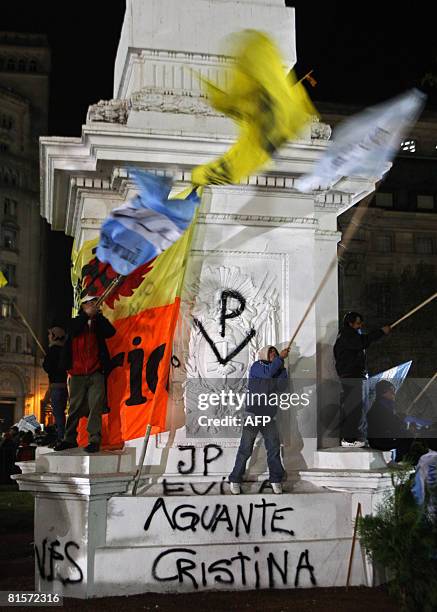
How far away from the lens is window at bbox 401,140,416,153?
55.6 meters

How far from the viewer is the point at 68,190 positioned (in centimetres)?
1089

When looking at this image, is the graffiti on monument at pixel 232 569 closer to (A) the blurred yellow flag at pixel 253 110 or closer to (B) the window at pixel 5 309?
(A) the blurred yellow flag at pixel 253 110

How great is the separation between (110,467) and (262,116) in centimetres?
415

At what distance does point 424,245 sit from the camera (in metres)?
53.2

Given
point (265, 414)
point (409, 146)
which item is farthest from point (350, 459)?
point (409, 146)

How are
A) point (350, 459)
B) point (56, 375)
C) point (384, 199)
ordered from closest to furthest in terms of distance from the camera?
point (350, 459), point (56, 375), point (384, 199)

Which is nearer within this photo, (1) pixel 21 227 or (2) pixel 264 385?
(2) pixel 264 385

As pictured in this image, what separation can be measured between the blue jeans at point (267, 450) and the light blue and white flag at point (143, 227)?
2.17m

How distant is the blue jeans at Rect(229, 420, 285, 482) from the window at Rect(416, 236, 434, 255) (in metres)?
45.5

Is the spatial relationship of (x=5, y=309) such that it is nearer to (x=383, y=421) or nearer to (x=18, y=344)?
(x=18, y=344)

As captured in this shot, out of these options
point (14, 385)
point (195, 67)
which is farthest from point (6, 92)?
point (195, 67)

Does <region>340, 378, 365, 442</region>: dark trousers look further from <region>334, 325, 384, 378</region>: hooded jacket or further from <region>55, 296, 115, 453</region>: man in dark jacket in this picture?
<region>55, 296, 115, 453</region>: man in dark jacket

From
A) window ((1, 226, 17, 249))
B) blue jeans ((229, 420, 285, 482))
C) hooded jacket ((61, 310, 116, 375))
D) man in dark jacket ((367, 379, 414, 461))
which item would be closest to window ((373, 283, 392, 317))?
man in dark jacket ((367, 379, 414, 461))

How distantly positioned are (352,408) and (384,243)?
143 feet
